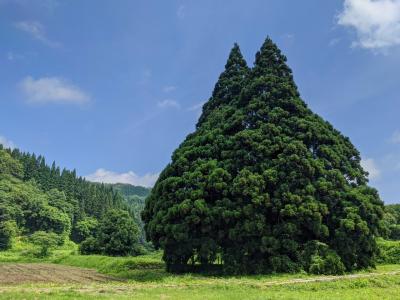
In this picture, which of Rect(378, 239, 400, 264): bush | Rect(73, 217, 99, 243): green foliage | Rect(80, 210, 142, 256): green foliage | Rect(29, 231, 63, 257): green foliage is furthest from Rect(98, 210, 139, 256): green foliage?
Rect(73, 217, 99, 243): green foliage

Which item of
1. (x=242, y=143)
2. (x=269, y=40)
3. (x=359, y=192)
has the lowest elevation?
(x=359, y=192)

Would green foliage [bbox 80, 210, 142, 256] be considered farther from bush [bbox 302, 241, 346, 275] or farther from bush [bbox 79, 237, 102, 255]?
bush [bbox 302, 241, 346, 275]

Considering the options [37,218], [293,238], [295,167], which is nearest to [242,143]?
[295,167]

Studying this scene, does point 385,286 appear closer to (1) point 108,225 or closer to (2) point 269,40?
(2) point 269,40

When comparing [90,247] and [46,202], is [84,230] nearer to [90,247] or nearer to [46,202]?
[46,202]

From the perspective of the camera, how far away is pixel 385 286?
18594 mm

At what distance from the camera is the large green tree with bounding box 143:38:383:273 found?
25.9m

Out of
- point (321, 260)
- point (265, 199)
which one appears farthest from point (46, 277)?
point (321, 260)

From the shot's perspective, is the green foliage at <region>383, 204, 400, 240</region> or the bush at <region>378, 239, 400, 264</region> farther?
the green foliage at <region>383, 204, 400, 240</region>

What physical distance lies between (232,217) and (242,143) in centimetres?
584

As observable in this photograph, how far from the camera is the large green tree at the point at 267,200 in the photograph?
25859mm

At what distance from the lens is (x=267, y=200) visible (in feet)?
85.7

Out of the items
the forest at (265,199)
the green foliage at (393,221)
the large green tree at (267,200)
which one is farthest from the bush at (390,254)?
the green foliage at (393,221)

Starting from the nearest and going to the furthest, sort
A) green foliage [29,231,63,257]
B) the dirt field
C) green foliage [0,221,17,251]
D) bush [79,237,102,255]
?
1. the dirt field
2. bush [79,237,102,255]
3. green foliage [29,231,63,257]
4. green foliage [0,221,17,251]
